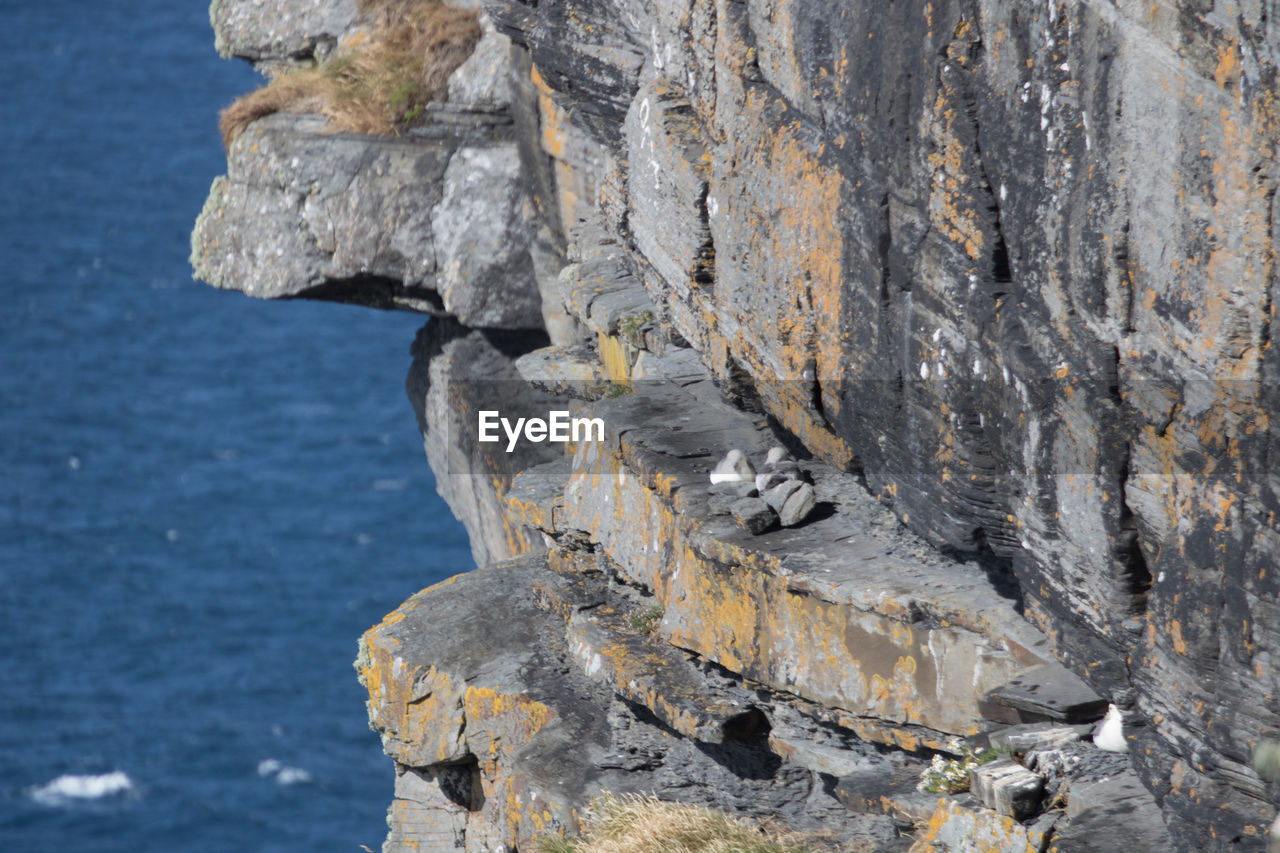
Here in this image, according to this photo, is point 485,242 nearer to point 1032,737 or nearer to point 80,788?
point 1032,737

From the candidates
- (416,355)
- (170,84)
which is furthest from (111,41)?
(416,355)

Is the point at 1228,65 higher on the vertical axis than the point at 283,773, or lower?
higher

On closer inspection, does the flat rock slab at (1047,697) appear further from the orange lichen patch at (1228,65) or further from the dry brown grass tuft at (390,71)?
the dry brown grass tuft at (390,71)

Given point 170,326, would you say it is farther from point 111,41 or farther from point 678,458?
point 678,458

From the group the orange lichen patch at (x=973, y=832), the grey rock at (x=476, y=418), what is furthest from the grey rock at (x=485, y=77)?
the orange lichen patch at (x=973, y=832)

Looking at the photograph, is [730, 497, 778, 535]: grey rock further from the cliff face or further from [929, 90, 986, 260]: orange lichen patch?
[929, 90, 986, 260]: orange lichen patch

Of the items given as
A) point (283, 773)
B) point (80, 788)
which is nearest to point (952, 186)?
point (283, 773)
